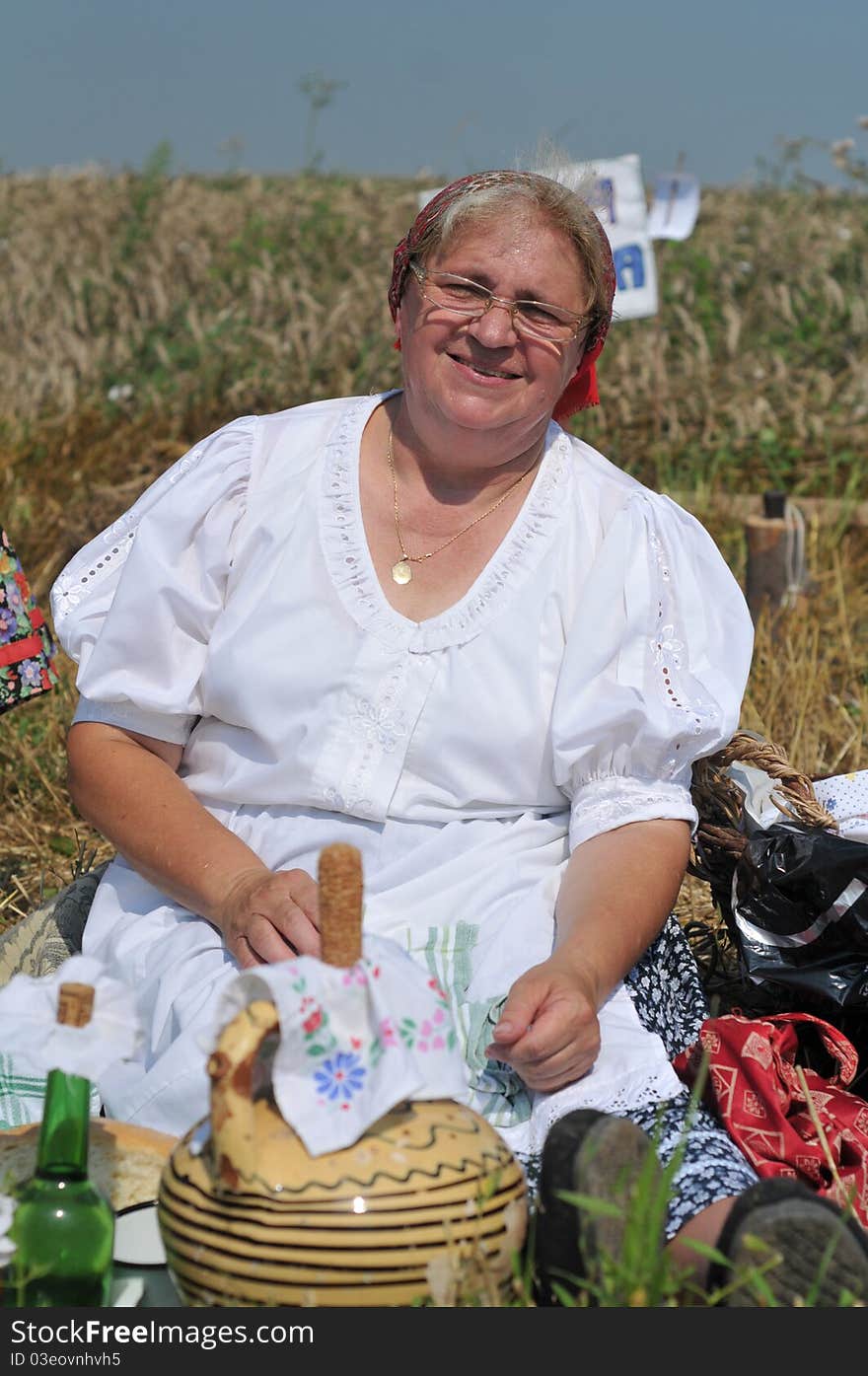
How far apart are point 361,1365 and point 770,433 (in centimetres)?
572

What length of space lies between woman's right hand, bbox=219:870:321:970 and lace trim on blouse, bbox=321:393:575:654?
471mm

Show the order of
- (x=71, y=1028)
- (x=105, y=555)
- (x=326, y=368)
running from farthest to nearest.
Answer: (x=326, y=368) < (x=105, y=555) < (x=71, y=1028)

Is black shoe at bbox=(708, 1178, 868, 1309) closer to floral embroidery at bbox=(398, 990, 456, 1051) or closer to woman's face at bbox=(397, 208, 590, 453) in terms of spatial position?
floral embroidery at bbox=(398, 990, 456, 1051)

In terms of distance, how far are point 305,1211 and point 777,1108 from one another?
932mm

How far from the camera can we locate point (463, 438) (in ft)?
8.66

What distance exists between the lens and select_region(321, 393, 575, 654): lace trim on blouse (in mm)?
2578

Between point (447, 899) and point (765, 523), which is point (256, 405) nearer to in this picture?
point (765, 523)

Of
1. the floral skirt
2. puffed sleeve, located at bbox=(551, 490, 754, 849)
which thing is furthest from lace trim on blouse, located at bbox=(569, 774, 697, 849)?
the floral skirt

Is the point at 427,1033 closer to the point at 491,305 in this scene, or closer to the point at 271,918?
the point at 271,918

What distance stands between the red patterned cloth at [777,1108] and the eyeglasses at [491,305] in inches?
45.4

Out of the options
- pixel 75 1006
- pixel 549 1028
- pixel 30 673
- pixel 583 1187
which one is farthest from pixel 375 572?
pixel 583 1187

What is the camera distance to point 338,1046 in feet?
5.46

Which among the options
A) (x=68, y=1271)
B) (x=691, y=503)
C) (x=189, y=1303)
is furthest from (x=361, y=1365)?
(x=691, y=503)

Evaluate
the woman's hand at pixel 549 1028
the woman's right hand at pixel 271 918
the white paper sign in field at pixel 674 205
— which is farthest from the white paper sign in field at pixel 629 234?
the woman's hand at pixel 549 1028
